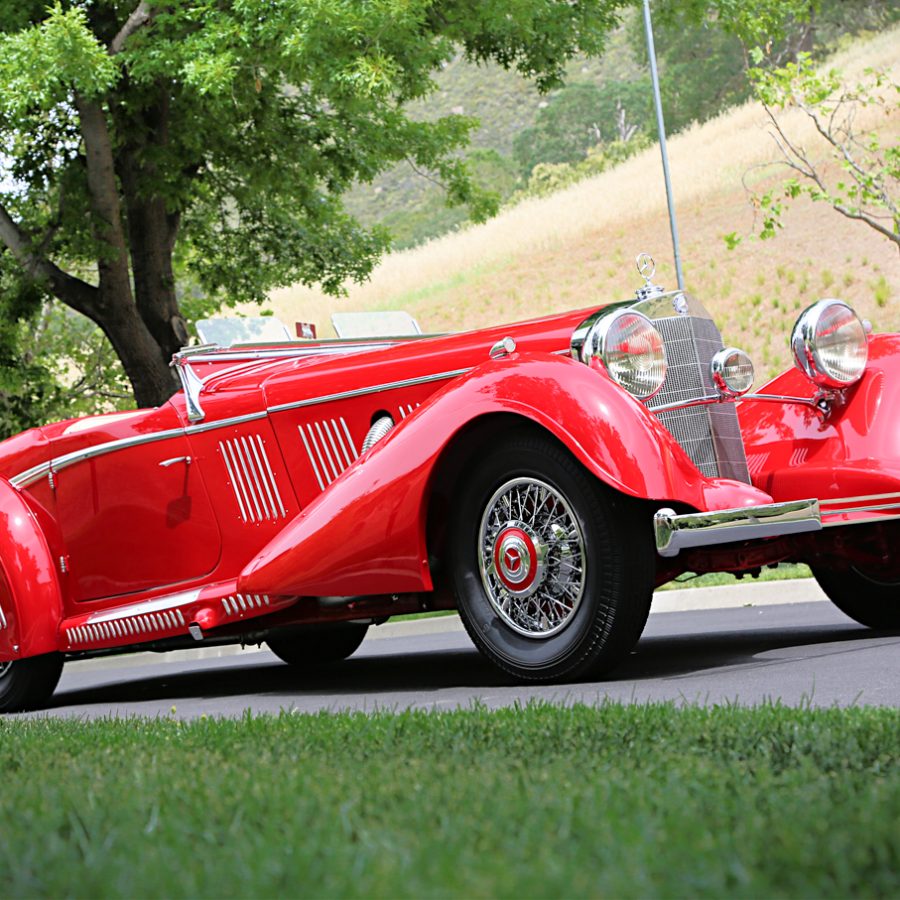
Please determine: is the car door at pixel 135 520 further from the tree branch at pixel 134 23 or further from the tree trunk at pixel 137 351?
the tree branch at pixel 134 23

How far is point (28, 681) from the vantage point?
6859 mm

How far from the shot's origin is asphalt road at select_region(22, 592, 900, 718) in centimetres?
465

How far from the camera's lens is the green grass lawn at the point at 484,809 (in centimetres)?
203

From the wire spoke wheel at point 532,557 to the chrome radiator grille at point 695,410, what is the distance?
0.75 meters

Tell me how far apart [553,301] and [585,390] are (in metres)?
35.8

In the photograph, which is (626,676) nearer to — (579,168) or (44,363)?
(44,363)

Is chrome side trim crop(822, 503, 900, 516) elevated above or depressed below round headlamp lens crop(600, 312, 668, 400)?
below

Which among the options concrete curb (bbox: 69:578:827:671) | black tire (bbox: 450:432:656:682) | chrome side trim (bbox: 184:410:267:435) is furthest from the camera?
concrete curb (bbox: 69:578:827:671)

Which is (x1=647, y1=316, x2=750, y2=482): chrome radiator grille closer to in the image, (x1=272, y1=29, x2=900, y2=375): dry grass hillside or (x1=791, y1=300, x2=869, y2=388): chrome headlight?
(x1=791, y1=300, x2=869, y2=388): chrome headlight

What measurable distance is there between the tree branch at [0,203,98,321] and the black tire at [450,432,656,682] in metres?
10.7

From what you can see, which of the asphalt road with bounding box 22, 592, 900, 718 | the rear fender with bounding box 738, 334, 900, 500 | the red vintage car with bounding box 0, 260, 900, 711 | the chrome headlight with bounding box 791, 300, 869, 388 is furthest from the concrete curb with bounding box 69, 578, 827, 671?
the chrome headlight with bounding box 791, 300, 869, 388

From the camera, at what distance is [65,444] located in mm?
6844

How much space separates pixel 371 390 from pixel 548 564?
130 centimetres

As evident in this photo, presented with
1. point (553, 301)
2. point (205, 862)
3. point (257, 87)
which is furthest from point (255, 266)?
point (553, 301)
